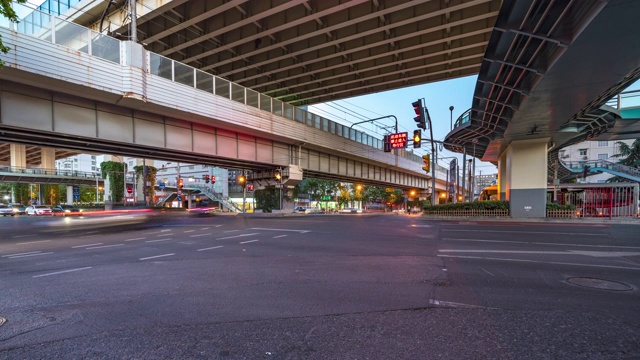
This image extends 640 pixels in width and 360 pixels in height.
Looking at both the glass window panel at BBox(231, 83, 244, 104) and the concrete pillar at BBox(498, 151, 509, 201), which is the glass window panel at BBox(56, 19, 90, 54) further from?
the concrete pillar at BBox(498, 151, 509, 201)

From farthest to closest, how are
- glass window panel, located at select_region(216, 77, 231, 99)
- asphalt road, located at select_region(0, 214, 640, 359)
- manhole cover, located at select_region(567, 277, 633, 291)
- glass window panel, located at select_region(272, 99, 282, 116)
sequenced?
glass window panel, located at select_region(272, 99, 282, 116) → glass window panel, located at select_region(216, 77, 231, 99) → manhole cover, located at select_region(567, 277, 633, 291) → asphalt road, located at select_region(0, 214, 640, 359)

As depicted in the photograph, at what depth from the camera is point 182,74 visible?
18031 millimetres

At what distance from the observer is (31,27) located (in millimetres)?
12953

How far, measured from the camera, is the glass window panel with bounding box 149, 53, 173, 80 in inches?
640

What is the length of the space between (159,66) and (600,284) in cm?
2020

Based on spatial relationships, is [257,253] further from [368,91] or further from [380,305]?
[368,91]

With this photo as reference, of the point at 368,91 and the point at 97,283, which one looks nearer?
the point at 97,283

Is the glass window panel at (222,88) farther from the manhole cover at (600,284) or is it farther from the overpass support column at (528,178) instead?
the overpass support column at (528,178)

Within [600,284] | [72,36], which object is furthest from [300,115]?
[600,284]

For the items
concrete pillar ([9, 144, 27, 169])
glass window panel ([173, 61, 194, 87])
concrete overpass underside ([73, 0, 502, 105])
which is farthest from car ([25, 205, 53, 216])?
glass window panel ([173, 61, 194, 87])

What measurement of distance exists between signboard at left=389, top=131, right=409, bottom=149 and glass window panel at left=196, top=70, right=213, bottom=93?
13.0 metres

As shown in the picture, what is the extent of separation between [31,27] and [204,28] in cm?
868

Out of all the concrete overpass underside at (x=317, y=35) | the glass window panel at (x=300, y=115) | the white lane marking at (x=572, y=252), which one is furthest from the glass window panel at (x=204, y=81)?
the white lane marking at (x=572, y=252)

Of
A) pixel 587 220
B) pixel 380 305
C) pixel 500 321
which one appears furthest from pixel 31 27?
pixel 587 220
